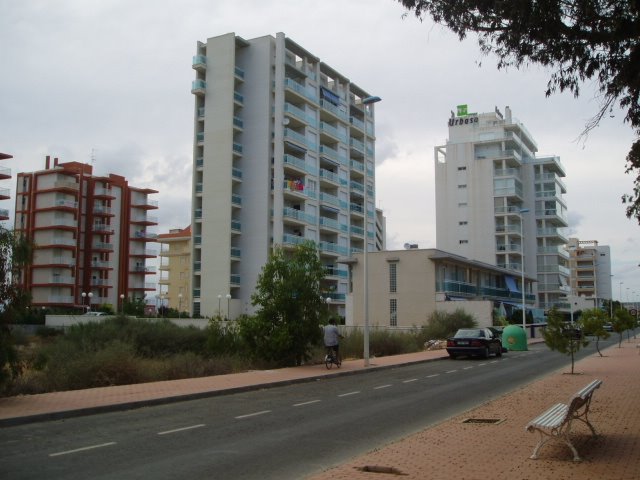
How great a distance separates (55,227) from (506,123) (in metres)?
62.7

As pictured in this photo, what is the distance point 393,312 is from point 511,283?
2235 centimetres

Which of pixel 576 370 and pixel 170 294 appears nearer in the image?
pixel 576 370

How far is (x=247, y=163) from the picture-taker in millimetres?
64812

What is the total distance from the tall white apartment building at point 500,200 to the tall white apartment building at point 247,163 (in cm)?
2739

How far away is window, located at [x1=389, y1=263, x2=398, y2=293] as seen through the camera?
51.1m

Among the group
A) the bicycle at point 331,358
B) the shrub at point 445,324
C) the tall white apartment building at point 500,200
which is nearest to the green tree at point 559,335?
the bicycle at point 331,358

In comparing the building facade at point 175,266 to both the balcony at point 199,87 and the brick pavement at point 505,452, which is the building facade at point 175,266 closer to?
the balcony at point 199,87

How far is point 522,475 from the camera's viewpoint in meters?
Answer: 7.14

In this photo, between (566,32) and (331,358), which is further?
(331,358)

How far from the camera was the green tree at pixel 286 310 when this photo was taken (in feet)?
74.7

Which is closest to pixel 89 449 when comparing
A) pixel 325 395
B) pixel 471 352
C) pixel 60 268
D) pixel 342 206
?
pixel 325 395

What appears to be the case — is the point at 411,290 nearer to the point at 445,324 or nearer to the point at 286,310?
the point at 445,324

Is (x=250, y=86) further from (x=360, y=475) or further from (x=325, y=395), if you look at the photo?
(x=360, y=475)

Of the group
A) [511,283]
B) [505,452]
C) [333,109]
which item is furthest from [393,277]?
[505,452]
